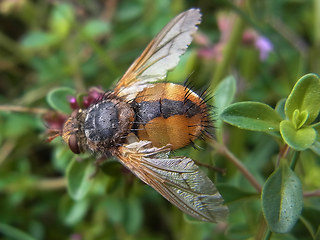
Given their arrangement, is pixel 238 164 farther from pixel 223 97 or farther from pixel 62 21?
pixel 62 21

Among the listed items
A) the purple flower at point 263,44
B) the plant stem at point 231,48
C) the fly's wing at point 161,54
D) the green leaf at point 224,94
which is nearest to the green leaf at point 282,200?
the green leaf at point 224,94

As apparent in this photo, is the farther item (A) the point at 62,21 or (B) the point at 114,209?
(A) the point at 62,21

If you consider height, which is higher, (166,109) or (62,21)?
(62,21)

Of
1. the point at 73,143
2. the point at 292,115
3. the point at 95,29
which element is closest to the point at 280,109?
the point at 292,115

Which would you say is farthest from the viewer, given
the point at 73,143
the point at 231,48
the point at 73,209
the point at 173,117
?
the point at 231,48

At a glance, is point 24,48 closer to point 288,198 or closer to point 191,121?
point 191,121

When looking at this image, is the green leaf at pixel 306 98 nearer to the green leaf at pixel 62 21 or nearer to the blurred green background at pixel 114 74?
the blurred green background at pixel 114 74
